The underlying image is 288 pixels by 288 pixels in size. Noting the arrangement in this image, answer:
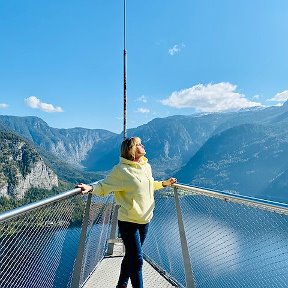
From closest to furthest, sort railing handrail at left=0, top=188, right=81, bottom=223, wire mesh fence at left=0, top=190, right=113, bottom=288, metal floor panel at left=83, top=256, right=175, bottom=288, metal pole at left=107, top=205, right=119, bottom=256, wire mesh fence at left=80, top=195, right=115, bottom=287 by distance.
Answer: railing handrail at left=0, top=188, right=81, bottom=223 < wire mesh fence at left=0, top=190, right=113, bottom=288 < wire mesh fence at left=80, top=195, right=115, bottom=287 < metal floor panel at left=83, top=256, right=175, bottom=288 < metal pole at left=107, top=205, right=119, bottom=256

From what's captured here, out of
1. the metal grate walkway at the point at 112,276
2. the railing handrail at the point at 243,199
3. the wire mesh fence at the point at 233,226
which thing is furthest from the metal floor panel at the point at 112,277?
the railing handrail at the point at 243,199

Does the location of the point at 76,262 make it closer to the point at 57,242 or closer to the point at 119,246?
the point at 57,242

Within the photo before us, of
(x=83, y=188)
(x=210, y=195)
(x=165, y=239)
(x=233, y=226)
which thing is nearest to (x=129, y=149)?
(x=83, y=188)

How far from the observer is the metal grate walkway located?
4.24 meters

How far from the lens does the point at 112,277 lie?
4.49m

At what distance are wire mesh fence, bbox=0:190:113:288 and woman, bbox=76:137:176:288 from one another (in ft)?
1.37

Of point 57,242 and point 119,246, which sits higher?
point 57,242

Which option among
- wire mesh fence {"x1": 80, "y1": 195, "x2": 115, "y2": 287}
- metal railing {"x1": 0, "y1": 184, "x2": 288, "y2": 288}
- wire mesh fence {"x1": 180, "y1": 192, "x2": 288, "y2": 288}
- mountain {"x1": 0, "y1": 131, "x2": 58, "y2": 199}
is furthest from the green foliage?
metal railing {"x1": 0, "y1": 184, "x2": 288, "y2": 288}

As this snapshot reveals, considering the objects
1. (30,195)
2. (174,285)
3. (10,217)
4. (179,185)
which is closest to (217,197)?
(179,185)

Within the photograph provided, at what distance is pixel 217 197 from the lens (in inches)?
146

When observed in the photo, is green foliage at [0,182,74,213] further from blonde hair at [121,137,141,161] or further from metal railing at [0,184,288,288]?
blonde hair at [121,137,141,161]

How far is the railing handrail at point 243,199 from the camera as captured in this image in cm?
273

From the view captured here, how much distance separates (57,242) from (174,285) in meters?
1.71

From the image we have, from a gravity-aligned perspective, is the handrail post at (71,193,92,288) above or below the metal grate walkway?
above
